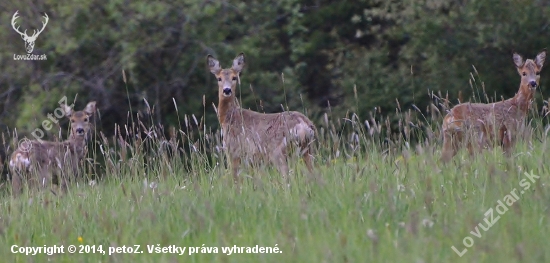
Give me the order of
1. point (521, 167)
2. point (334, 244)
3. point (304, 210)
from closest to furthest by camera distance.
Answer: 1. point (334, 244)
2. point (304, 210)
3. point (521, 167)

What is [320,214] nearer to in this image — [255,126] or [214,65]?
[255,126]

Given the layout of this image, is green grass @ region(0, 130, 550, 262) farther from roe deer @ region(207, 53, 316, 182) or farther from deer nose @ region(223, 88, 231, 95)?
deer nose @ region(223, 88, 231, 95)

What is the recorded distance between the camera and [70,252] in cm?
583

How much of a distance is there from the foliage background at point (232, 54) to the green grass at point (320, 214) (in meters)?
7.79

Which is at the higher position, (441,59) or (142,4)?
(142,4)

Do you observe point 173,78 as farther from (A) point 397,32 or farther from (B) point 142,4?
(A) point 397,32

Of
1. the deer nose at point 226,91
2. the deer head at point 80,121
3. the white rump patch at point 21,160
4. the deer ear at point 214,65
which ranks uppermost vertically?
the deer ear at point 214,65

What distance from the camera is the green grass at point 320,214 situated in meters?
4.79

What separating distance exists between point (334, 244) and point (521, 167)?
1910 millimetres

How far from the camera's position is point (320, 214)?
539 cm

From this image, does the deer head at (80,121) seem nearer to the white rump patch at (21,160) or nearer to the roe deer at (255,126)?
the white rump patch at (21,160)

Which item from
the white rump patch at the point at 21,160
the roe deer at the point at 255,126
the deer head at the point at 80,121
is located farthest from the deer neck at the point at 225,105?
the white rump patch at the point at 21,160

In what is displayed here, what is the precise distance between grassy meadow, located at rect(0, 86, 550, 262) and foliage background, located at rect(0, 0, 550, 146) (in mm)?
7758

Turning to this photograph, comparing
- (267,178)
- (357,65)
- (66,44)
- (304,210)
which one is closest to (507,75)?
(357,65)
